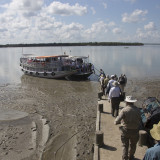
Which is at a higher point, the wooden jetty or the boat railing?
the boat railing

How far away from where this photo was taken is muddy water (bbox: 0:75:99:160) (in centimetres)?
824

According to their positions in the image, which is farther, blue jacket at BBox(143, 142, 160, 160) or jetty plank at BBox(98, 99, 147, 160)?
jetty plank at BBox(98, 99, 147, 160)

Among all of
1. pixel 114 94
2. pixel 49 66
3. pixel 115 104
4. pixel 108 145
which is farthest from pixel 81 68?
pixel 108 145

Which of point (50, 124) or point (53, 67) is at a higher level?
point (53, 67)

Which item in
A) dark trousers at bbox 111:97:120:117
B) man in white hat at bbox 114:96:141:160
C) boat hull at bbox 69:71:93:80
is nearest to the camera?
man in white hat at bbox 114:96:141:160

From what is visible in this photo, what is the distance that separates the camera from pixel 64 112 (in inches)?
519

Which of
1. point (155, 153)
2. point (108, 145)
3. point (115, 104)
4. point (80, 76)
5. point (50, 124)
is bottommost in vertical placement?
point (50, 124)

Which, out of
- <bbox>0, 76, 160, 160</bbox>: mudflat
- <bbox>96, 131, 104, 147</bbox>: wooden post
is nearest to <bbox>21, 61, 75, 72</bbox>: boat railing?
<bbox>0, 76, 160, 160</bbox>: mudflat

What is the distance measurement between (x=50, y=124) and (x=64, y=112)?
7.32 ft

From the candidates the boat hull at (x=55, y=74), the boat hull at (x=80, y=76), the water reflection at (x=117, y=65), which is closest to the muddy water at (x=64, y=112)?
the boat hull at (x=80, y=76)

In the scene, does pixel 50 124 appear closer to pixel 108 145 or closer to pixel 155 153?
pixel 108 145

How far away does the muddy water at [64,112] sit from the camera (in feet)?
27.0

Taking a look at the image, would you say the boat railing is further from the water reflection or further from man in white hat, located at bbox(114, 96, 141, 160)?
man in white hat, located at bbox(114, 96, 141, 160)

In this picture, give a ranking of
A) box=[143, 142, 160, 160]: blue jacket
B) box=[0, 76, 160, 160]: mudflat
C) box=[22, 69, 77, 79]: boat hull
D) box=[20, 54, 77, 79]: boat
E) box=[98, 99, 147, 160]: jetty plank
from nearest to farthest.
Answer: box=[143, 142, 160, 160]: blue jacket < box=[98, 99, 147, 160]: jetty plank < box=[0, 76, 160, 160]: mudflat < box=[22, 69, 77, 79]: boat hull < box=[20, 54, 77, 79]: boat
